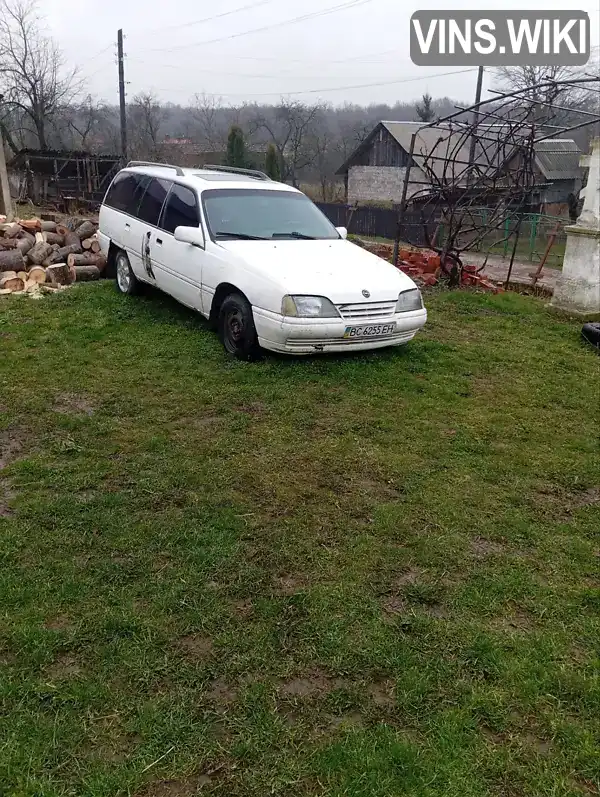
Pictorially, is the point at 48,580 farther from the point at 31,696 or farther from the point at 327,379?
→ the point at 327,379

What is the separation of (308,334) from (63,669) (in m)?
3.55

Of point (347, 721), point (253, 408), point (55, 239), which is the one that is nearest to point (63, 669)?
point (347, 721)

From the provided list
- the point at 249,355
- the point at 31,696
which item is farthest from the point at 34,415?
the point at 31,696

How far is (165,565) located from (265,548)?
1.64ft

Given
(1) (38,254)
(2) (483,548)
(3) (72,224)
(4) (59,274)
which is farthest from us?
(3) (72,224)

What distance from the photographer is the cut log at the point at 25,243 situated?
1075 centimetres

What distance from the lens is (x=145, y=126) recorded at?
48.3 metres

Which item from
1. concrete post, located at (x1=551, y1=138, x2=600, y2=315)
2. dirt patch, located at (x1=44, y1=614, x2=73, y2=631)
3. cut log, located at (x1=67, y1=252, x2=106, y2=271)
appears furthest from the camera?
cut log, located at (x1=67, y1=252, x2=106, y2=271)

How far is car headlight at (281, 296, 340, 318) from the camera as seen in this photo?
17.8 ft

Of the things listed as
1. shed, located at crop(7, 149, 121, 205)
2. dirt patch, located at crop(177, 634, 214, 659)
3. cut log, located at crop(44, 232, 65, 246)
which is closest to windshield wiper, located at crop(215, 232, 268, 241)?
dirt patch, located at crop(177, 634, 214, 659)

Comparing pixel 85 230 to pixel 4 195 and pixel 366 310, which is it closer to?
pixel 4 195

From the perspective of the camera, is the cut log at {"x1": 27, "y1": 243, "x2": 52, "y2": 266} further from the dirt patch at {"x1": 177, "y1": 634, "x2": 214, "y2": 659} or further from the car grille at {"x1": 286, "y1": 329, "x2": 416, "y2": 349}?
the dirt patch at {"x1": 177, "y1": 634, "x2": 214, "y2": 659}

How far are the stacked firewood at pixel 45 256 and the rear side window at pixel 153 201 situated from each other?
2463 mm

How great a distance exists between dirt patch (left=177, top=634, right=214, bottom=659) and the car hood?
11.1 feet
